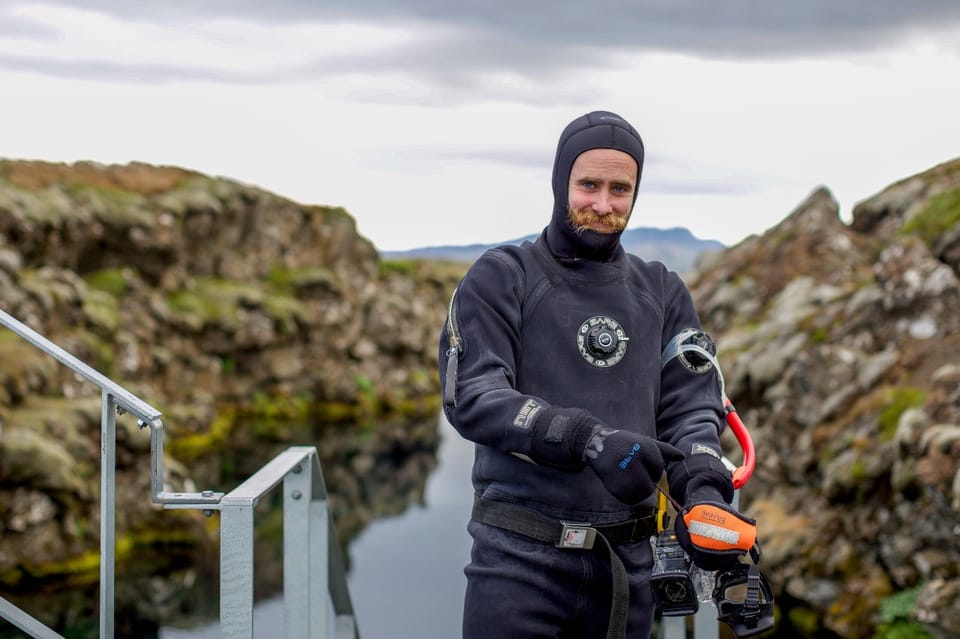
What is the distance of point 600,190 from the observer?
12.1 feet

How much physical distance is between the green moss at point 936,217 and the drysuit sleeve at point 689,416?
16.4 m

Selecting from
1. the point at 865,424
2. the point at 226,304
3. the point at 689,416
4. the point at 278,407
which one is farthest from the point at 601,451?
the point at 278,407

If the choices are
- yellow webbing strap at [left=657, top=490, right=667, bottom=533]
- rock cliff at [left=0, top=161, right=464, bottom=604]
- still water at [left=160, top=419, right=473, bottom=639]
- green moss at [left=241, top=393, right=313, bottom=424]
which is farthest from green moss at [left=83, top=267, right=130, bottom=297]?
yellow webbing strap at [left=657, top=490, right=667, bottom=533]

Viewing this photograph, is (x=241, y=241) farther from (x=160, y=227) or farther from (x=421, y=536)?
(x=421, y=536)

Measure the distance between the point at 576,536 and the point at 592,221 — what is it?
1.10 metres

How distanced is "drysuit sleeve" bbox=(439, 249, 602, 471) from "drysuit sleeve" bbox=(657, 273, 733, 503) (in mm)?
505

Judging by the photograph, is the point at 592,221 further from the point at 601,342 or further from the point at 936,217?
the point at 936,217

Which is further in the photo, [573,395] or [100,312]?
[100,312]

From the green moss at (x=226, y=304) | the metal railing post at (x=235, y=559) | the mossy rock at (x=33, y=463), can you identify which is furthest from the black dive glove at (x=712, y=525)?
the green moss at (x=226, y=304)

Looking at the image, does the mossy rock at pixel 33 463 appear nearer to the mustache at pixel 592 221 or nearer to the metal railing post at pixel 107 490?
the metal railing post at pixel 107 490

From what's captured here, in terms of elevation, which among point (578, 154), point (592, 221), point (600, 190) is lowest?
point (592, 221)

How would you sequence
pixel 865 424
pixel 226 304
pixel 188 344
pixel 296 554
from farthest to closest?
pixel 226 304, pixel 188 344, pixel 865 424, pixel 296 554

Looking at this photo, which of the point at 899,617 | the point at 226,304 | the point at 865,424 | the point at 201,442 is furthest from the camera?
the point at 226,304

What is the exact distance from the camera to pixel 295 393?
6694 centimetres
